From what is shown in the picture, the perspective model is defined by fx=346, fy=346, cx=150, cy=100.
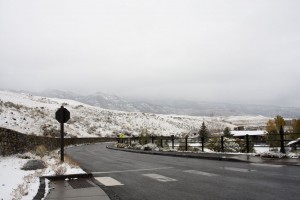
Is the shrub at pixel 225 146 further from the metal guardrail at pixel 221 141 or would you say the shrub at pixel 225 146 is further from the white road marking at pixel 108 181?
the white road marking at pixel 108 181

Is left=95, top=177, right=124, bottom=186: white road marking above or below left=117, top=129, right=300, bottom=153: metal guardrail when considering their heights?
below

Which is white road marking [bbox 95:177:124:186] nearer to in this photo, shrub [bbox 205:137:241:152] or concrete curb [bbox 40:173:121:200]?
concrete curb [bbox 40:173:121:200]

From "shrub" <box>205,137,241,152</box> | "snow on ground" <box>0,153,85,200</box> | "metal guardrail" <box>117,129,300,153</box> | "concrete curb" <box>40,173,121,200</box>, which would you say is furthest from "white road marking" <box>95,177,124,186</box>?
"shrub" <box>205,137,241,152</box>

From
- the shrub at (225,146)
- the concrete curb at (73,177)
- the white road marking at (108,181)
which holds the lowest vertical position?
the white road marking at (108,181)

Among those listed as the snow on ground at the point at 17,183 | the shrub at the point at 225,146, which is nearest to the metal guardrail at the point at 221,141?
the shrub at the point at 225,146

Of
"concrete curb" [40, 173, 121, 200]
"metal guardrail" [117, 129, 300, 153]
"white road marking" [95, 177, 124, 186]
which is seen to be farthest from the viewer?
"metal guardrail" [117, 129, 300, 153]

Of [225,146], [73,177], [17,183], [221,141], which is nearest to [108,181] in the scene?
[73,177]

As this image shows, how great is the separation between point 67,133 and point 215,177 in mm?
64896

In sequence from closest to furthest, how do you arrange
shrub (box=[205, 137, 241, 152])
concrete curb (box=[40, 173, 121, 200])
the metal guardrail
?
concrete curb (box=[40, 173, 121, 200])
the metal guardrail
shrub (box=[205, 137, 241, 152])

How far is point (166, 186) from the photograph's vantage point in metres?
10.2

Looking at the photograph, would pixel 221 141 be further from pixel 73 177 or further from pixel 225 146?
pixel 73 177

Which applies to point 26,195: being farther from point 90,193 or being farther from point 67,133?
point 67,133

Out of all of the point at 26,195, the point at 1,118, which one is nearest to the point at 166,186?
the point at 26,195

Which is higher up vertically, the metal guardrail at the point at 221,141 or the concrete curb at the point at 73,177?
the metal guardrail at the point at 221,141
